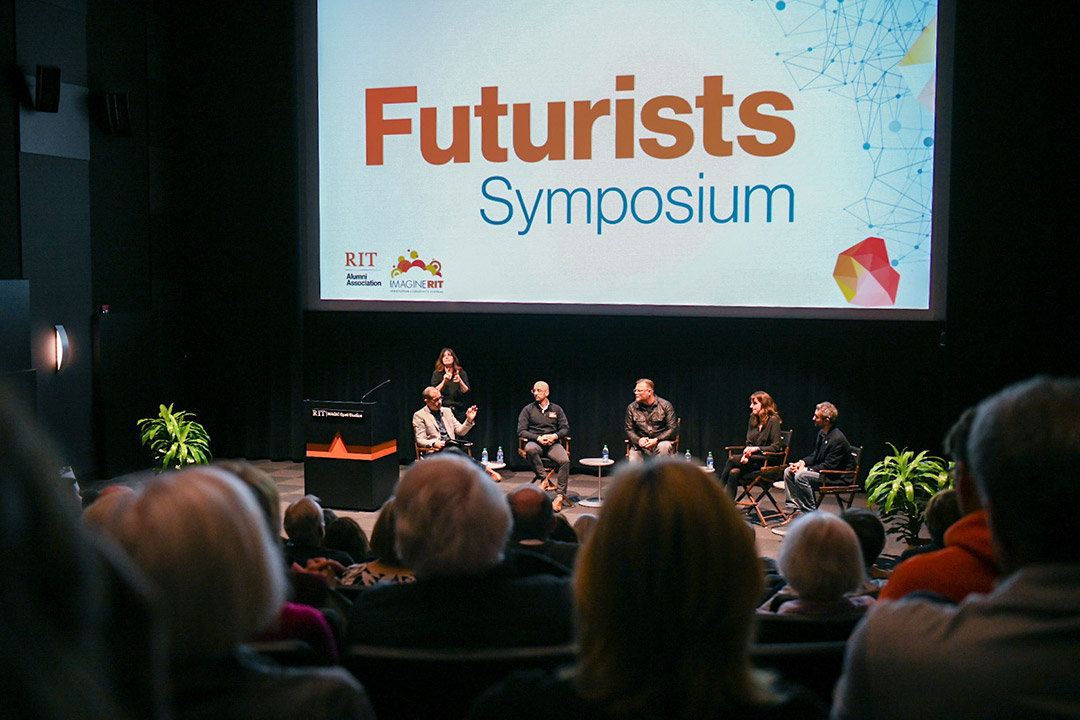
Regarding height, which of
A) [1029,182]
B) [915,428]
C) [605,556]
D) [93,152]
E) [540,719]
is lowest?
[915,428]

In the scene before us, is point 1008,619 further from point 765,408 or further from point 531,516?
point 765,408

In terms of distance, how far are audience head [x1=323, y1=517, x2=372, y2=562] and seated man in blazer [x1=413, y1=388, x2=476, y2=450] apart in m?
4.46

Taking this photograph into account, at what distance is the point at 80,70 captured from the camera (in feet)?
27.7

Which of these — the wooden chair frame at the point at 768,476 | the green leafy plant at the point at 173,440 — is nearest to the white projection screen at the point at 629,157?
the wooden chair frame at the point at 768,476

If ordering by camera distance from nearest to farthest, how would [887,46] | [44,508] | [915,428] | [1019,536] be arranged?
[44,508] < [1019,536] < [887,46] < [915,428]

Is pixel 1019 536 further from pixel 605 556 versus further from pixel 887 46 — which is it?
pixel 887 46

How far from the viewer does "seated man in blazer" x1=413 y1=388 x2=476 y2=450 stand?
322 inches

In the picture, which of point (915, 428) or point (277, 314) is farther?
point (277, 314)

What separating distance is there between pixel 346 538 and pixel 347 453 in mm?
4061

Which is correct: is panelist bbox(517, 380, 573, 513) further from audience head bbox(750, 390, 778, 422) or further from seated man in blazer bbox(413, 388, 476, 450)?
audience head bbox(750, 390, 778, 422)

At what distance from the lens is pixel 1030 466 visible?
1.06 meters

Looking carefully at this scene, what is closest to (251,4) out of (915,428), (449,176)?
(449,176)

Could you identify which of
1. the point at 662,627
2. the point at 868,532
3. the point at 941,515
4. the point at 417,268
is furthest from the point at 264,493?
the point at 417,268

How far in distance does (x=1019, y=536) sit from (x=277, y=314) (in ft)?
30.3
